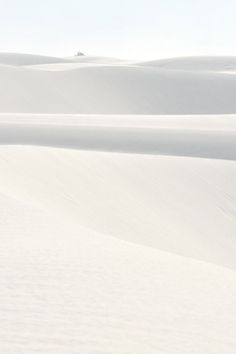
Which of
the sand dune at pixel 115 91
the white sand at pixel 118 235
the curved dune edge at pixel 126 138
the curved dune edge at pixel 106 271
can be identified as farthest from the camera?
the sand dune at pixel 115 91

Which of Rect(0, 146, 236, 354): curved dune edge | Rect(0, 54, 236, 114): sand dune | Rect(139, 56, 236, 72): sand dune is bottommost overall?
Rect(0, 146, 236, 354): curved dune edge

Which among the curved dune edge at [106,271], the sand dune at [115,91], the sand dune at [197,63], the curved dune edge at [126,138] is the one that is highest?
the sand dune at [197,63]

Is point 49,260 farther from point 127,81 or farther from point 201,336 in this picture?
point 127,81

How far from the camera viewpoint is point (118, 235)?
34.6 feet

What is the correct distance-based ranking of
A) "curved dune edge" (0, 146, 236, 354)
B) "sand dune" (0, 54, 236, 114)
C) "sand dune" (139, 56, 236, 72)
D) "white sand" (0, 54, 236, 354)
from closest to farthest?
"curved dune edge" (0, 146, 236, 354)
"white sand" (0, 54, 236, 354)
"sand dune" (0, 54, 236, 114)
"sand dune" (139, 56, 236, 72)

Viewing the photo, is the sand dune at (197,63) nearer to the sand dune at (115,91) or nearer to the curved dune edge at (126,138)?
the sand dune at (115,91)

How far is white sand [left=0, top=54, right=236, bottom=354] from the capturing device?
4.56 m

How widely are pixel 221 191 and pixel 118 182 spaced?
6.85 feet

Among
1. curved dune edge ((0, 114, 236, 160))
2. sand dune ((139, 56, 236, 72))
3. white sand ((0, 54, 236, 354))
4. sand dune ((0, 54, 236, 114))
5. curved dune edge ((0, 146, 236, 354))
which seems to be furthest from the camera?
sand dune ((139, 56, 236, 72))

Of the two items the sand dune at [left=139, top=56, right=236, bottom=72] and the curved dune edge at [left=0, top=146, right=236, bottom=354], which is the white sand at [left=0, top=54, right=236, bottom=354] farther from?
the sand dune at [left=139, top=56, right=236, bottom=72]

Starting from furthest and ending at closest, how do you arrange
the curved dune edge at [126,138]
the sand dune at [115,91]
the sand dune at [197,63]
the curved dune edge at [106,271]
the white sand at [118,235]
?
the sand dune at [197,63] < the sand dune at [115,91] < the curved dune edge at [126,138] < the white sand at [118,235] < the curved dune edge at [106,271]

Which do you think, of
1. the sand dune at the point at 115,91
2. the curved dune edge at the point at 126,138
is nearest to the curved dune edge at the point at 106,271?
the curved dune edge at the point at 126,138

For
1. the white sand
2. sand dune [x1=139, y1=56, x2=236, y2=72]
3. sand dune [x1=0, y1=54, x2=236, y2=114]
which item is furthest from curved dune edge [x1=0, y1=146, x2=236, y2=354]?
sand dune [x1=139, y1=56, x2=236, y2=72]

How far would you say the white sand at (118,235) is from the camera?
4562 millimetres
